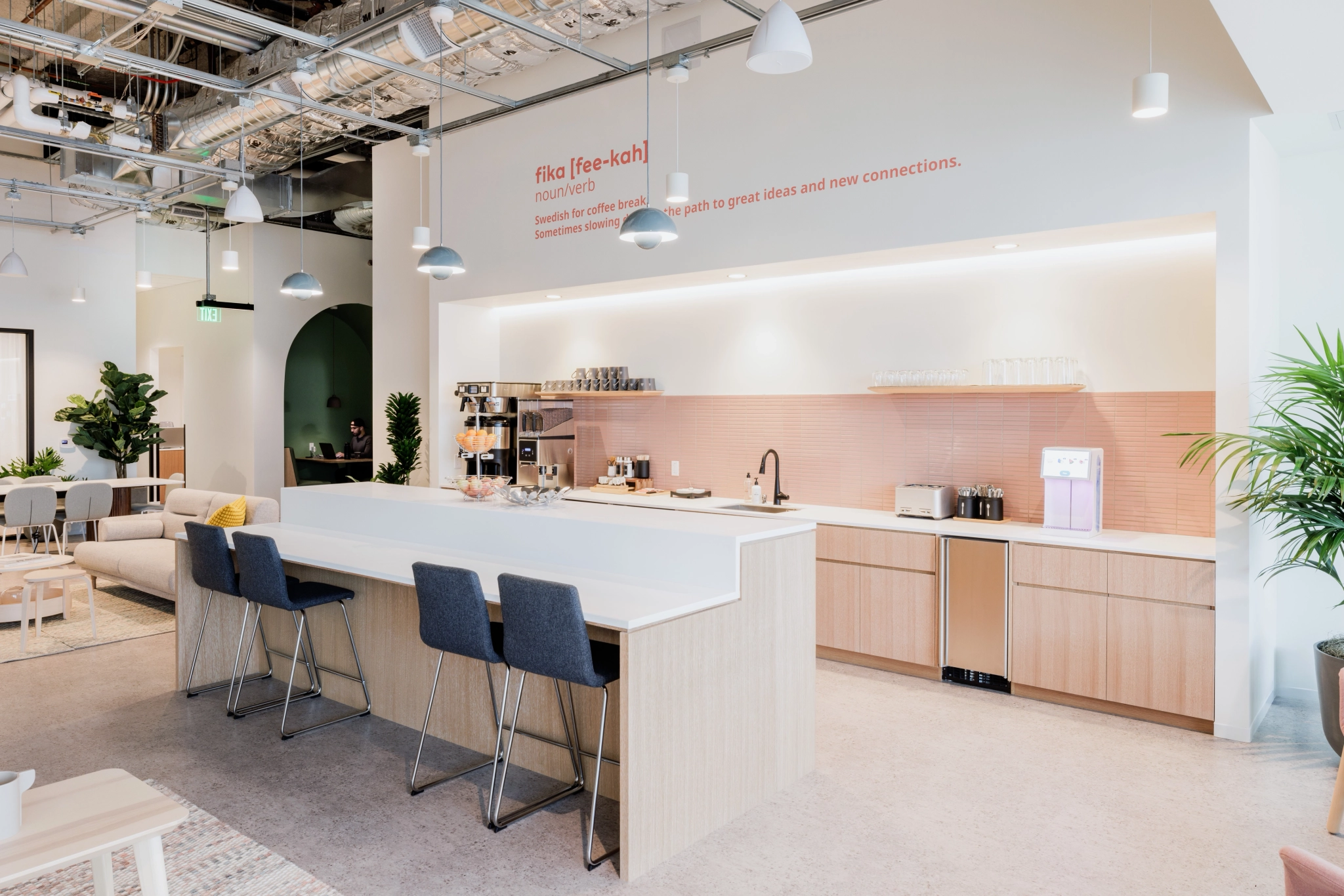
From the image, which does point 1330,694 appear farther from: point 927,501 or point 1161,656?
point 927,501

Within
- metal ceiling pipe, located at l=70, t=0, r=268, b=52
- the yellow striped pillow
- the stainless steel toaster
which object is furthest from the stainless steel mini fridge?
metal ceiling pipe, located at l=70, t=0, r=268, b=52

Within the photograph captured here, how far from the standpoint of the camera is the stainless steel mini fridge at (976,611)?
4879 millimetres

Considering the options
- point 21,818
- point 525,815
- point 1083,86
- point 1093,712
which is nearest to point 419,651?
point 525,815

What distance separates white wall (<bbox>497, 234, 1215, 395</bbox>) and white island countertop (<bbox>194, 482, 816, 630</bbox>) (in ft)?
7.89

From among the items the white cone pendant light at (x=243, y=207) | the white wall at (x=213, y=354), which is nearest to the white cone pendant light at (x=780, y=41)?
the white cone pendant light at (x=243, y=207)

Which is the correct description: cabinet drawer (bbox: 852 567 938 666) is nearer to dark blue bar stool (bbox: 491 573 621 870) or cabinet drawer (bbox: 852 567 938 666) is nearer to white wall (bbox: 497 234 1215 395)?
white wall (bbox: 497 234 1215 395)

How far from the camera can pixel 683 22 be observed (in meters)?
6.09

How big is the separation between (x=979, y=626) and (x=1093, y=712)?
709 mm

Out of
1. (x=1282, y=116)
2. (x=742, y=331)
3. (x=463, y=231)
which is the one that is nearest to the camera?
(x=1282, y=116)

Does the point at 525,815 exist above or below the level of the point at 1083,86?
below

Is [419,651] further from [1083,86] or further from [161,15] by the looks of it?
[1083,86]

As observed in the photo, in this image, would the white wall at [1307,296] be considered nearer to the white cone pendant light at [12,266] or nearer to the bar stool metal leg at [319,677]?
the bar stool metal leg at [319,677]

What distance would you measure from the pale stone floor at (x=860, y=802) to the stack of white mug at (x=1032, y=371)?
6.01 ft

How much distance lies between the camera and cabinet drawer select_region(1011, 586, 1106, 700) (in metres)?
4.55
